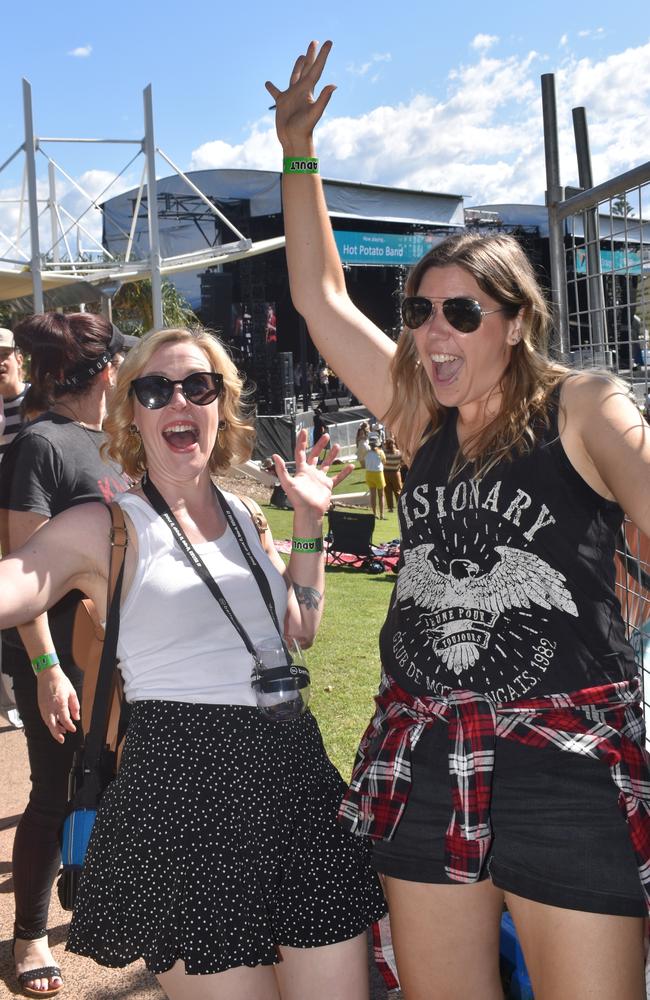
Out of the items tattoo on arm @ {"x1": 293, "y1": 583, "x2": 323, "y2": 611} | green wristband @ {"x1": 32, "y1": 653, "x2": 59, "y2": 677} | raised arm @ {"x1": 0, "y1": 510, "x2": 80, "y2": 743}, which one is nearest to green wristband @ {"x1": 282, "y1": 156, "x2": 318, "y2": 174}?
tattoo on arm @ {"x1": 293, "y1": 583, "x2": 323, "y2": 611}

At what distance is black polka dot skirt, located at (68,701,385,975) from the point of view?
1.92 metres

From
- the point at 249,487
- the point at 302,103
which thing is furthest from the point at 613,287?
the point at 249,487

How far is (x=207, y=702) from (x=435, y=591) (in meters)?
0.61

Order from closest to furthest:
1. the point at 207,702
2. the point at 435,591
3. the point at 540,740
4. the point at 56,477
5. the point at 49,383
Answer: the point at 540,740 → the point at 435,591 → the point at 207,702 → the point at 56,477 → the point at 49,383

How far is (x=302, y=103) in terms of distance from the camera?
2541 mm

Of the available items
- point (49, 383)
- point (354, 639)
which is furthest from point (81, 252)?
point (49, 383)

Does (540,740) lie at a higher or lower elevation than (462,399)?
lower

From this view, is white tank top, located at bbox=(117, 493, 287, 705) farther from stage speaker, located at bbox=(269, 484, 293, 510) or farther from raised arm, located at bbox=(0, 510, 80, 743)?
stage speaker, located at bbox=(269, 484, 293, 510)

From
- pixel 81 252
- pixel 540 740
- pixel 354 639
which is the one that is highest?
pixel 81 252

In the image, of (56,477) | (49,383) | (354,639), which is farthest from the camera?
(354,639)

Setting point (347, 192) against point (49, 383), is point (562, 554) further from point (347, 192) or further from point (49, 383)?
point (347, 192)

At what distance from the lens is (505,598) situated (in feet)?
6.08

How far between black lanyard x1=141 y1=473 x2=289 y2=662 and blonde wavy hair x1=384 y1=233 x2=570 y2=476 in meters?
0.51

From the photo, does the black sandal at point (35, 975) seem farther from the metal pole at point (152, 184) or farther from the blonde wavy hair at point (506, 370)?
the metal pole at point (152, 184)
